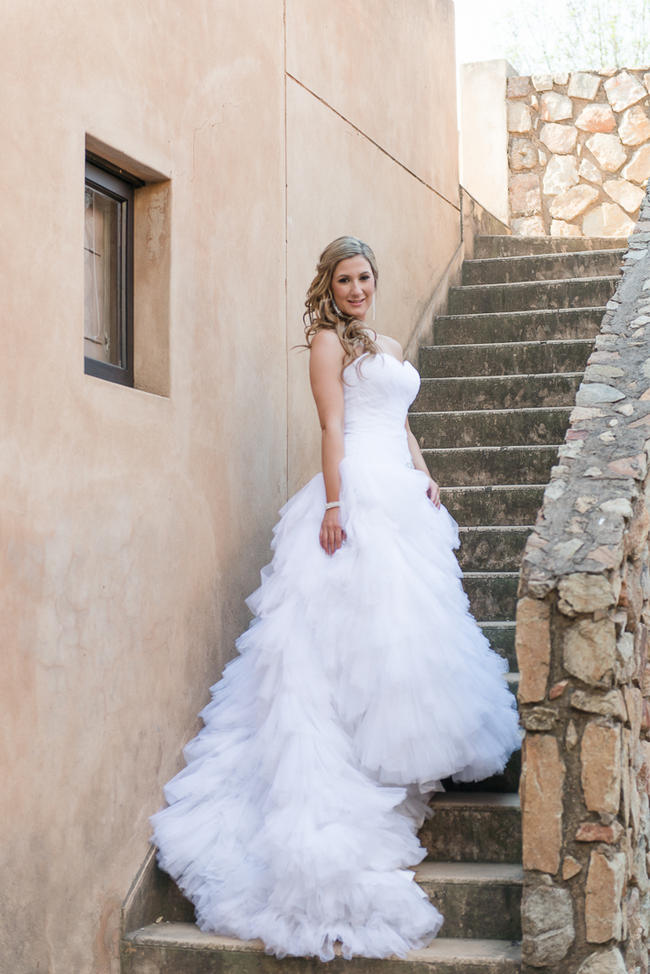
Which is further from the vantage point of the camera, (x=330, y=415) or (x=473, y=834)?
(x=330, y=415)

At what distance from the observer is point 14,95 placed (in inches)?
126

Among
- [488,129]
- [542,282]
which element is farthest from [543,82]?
[542,282]

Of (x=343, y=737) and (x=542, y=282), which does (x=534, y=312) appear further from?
(x=343, y=737)

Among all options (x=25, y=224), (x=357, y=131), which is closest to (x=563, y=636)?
(x=25, y=224)

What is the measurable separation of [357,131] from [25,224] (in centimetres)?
326

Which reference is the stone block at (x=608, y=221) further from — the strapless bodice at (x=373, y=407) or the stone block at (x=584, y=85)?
the strapless bodice at (x=373, y=407)

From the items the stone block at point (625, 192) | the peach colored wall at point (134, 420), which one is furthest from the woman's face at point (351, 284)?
the stone block at point (625, 192)

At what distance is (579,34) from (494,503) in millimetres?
10027

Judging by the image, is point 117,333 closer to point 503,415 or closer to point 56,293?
point 56,293

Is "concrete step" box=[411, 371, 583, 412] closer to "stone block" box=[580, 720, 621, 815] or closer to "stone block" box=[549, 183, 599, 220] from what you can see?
"stone block" box=[580, 720, 621, 815]

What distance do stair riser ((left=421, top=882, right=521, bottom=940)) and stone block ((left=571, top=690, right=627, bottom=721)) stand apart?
756mm

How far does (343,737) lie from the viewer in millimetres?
3650

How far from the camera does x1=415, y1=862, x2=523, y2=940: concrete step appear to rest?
3.48 meters

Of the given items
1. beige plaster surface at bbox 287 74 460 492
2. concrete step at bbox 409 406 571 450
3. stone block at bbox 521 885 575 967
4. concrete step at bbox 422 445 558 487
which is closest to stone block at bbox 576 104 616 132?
beige plaster surface at bbox 287 74 460 492
